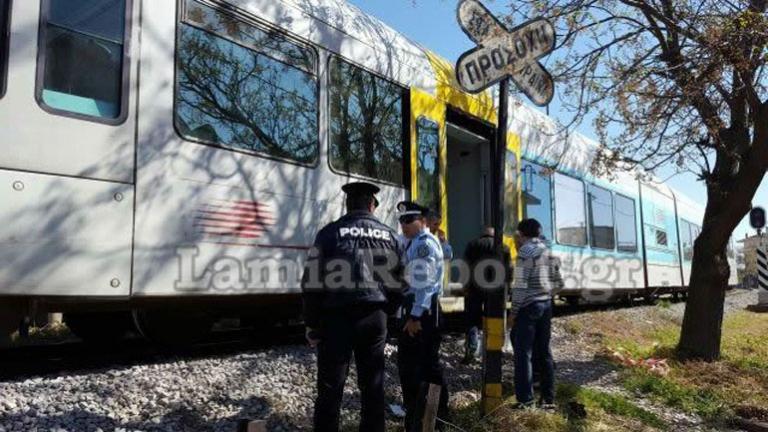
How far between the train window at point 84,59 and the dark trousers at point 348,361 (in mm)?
2193

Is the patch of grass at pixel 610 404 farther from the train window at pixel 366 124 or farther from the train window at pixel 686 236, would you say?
the train window at pixel 686 236

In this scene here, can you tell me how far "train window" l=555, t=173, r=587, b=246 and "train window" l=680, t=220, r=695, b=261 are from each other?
801 centimetres

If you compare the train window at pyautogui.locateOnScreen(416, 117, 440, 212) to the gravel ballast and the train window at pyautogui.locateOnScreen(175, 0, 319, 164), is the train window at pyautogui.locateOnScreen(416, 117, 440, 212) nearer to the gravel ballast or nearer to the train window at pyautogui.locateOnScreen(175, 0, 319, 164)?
the train window at pyautogui.locateOnScreen(175, 0, 319, 164)

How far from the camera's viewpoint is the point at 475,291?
290 inches

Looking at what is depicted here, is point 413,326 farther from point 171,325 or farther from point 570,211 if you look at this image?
point 570,211

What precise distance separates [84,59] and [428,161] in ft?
13.0

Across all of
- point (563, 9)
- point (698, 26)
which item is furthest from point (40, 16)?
point (698, 26)

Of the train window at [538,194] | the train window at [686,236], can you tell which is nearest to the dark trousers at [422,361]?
the train window at [538,194]

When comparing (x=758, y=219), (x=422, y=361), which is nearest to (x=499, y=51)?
(x=422, y=361)

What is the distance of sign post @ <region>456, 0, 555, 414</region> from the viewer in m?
4.68

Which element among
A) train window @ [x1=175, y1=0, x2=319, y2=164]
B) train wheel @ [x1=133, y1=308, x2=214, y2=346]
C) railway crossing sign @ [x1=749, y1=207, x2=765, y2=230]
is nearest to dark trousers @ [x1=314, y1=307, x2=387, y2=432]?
train window @ [x1=175, y1=0, x2=319, y2=164]

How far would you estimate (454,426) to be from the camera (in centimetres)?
474

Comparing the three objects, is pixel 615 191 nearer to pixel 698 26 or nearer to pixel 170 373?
pixel 698 26

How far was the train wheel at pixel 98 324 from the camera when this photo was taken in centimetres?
663
